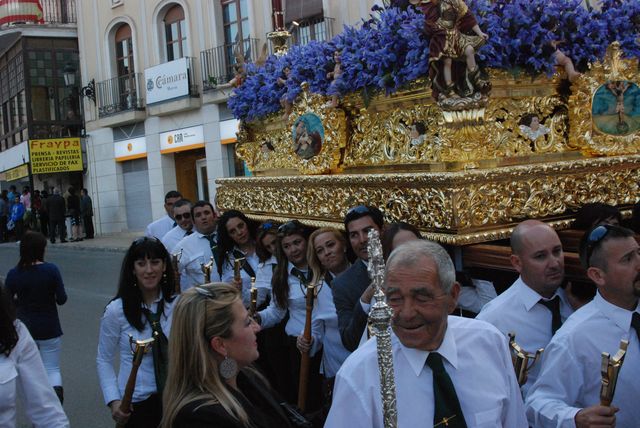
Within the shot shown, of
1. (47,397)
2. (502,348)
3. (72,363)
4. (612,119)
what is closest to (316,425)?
(47,397)

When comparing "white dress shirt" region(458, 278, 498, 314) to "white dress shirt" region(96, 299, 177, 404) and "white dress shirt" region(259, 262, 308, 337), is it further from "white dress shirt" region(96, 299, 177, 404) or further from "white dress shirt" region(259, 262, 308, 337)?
"white dress shirt" region(96, 299, 177, 404)

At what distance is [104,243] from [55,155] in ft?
15.2

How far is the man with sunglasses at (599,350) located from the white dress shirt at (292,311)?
2355mm

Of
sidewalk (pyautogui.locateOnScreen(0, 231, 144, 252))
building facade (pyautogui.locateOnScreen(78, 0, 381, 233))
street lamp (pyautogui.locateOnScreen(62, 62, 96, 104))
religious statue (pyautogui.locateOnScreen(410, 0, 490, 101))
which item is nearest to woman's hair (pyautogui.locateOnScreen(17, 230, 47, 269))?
religious statue (pyautogui.locateOnScreen(410, 0, 490, 101))

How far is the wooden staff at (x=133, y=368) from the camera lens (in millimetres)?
3625

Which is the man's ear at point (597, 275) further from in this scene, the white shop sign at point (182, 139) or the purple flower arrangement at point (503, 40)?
the white shop sign at point (182, 139)

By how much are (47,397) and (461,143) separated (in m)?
2.57

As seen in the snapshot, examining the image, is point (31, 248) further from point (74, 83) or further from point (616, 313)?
point (74, 83)

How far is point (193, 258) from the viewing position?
21.6 ft

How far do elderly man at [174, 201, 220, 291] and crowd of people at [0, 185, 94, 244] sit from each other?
16930 millimetres

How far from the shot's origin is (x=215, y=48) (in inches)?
799

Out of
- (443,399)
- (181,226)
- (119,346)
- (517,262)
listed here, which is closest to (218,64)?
(181,226)

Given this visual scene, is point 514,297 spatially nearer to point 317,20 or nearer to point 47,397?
point 47,397

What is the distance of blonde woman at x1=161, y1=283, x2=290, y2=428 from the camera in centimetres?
246
